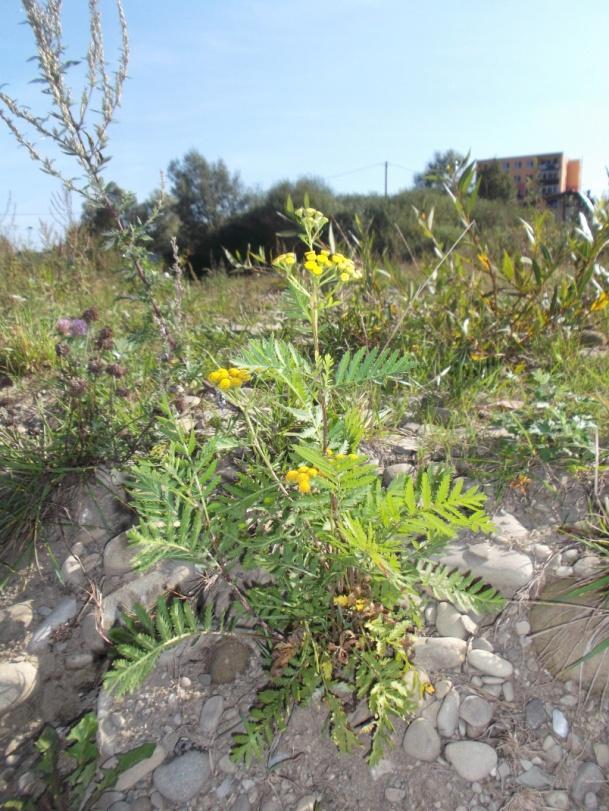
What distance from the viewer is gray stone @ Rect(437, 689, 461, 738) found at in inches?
58.2

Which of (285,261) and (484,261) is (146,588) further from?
(484,261)

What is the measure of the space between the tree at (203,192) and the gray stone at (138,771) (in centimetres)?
1750

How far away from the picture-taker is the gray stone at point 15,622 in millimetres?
1834

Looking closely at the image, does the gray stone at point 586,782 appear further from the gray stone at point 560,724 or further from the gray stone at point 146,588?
the gray stone at point 146,588

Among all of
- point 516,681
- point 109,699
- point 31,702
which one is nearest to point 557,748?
point 516,681

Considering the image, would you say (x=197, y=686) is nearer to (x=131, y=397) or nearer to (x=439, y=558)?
(x=439, y=558)

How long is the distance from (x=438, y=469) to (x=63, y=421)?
1.56m

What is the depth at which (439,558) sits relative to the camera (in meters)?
Result: 1.71

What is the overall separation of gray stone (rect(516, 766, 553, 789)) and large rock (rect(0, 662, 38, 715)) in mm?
1468

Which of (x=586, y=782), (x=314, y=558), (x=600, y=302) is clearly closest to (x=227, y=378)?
(x=314, y=558)

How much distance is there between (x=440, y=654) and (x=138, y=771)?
91 cm

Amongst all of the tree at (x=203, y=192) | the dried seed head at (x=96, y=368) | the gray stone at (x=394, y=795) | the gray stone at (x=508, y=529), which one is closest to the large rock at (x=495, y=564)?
the gray stone at (x=508, y=529)

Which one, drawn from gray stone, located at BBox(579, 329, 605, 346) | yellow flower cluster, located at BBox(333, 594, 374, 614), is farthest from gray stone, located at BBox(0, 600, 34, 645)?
gray stone, located at BBox(579, 329, 605, 346)

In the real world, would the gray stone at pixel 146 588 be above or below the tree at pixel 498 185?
below
